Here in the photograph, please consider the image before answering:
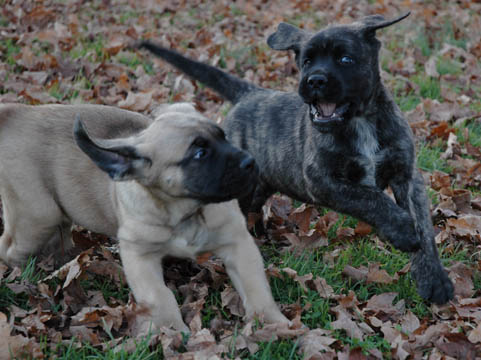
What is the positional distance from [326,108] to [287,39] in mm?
710

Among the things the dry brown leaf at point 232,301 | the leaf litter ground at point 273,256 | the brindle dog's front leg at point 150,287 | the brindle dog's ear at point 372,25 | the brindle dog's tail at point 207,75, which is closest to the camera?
the leaf litter ground at point 273,256

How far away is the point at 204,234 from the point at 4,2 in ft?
22.8

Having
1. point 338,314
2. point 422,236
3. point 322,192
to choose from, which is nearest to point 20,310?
point 338,314

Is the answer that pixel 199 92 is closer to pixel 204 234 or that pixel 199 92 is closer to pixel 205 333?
pixel 204 234

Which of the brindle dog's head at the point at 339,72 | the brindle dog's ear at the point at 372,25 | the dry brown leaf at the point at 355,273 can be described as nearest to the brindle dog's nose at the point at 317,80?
the brindle dog's head at the point at 339,72

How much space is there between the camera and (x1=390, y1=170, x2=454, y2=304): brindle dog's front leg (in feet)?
11.3

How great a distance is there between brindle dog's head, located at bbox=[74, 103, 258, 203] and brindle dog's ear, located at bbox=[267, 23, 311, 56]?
3.90 feet

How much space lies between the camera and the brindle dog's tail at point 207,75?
4.57m

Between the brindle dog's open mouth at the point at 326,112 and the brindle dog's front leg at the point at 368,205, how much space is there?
390mm

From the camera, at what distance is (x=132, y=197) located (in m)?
3.56

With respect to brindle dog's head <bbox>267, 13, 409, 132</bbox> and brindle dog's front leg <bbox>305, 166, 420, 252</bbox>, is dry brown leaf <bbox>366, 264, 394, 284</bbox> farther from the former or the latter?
brindle dog's head <bbox>267, 13, 409, 132</bbox>

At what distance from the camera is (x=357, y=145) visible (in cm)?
393

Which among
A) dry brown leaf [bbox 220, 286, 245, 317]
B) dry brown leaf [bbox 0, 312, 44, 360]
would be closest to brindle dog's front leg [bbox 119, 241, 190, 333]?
dry brown leaf [bbox 220, 286, 245, 317]

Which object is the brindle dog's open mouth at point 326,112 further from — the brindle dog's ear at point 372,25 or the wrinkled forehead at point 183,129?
the wrinkled forehead at point 183,129
